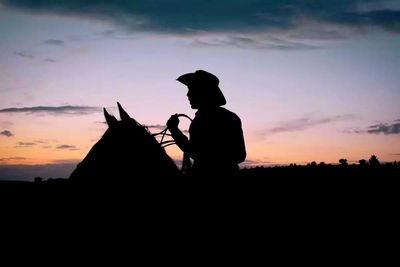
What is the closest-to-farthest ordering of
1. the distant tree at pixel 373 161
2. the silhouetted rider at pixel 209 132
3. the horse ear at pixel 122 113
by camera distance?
the horse ear at pixel 122 113 < the silhouetted rider at pixel 209 132 < the distant tree at pixel 373 161

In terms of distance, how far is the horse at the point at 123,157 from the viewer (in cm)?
469

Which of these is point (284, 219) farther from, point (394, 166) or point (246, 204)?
point (394, 166)

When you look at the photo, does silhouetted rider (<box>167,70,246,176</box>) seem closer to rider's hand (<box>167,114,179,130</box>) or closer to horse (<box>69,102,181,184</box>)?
rider's hand (<box>167,114,179,130</box>)

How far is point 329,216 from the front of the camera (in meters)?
14.5

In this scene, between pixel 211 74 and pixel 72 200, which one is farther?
pixel 211 74

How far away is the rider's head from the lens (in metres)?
5.09

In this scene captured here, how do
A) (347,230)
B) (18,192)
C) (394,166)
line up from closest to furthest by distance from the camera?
(18,192) → (347,230) → (394,166)

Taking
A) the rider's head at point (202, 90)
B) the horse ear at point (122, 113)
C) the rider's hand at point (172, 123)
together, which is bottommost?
the rider's hand at point (172, 123)

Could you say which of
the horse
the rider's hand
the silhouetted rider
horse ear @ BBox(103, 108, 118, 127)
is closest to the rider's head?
the silhouetted rider

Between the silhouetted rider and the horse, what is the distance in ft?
0.95

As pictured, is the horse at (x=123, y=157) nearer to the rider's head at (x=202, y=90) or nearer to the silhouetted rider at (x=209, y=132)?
the silhouetted rider at (x=209, y=132)

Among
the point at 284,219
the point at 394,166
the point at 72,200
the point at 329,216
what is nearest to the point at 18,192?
the point at 72,200

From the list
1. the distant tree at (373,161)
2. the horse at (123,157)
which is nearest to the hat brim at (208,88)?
the horse at (123,157)

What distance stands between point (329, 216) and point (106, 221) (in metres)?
11.0
